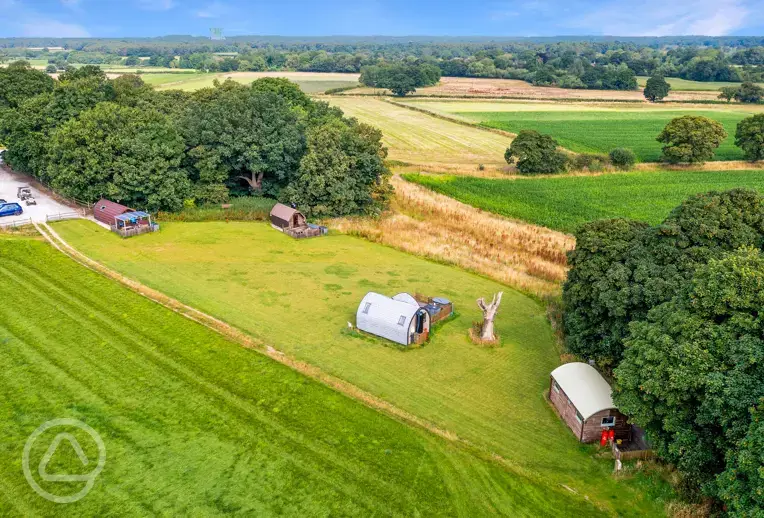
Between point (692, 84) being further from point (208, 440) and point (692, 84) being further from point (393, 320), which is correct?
point (208, 440)

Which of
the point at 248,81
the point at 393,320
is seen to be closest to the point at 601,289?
the point at 393,320

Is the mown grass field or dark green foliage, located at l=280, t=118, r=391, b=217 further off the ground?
dark green foliage, located at l=280, t=118, r=391, b=217

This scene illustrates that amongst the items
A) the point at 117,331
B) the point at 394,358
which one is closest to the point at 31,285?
the point at 117,331

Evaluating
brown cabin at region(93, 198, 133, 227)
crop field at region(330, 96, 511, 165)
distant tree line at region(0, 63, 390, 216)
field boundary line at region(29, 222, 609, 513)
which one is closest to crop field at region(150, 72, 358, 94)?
crop field at region(330, 96, 511, 165)

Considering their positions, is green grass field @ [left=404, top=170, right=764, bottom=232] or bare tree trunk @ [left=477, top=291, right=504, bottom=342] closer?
bare tree trunk @ [left=477, top=291, right=504, bottom=342]

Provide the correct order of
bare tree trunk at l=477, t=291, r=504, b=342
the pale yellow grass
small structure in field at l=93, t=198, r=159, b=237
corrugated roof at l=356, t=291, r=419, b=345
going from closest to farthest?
1. corrugated roof at l=356, t=291, r=419, b=345
2. bare tree trunk at l=477, t=291, r=504, b=342
3. the pale yellow grass
4. small structure in field at l=93, t=198, r=159, b=237

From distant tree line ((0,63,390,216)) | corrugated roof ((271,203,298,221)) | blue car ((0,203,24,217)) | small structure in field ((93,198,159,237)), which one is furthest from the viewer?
distant tree line ((0,63,390,216))

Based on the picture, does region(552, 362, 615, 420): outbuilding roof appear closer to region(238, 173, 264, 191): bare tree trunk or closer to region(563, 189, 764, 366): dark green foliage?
region(563, 189, 764, 366): dark green foliage
